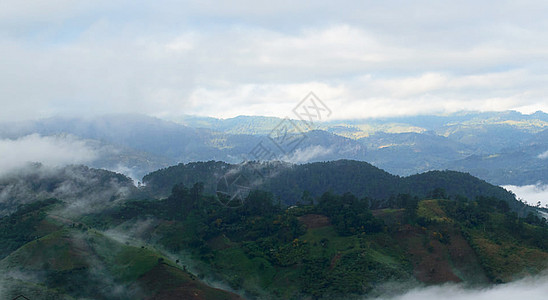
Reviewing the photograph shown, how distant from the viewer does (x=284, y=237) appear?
101 m

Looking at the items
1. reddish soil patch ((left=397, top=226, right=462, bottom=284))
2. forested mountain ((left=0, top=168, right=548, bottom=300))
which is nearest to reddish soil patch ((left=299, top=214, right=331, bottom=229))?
forested mountain ((left=0, top=168, right=548, bottom=300))

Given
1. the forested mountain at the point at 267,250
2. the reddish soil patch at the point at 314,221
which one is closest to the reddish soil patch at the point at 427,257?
the forested mountain at the point at 267,250

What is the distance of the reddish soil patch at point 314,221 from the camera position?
351ft

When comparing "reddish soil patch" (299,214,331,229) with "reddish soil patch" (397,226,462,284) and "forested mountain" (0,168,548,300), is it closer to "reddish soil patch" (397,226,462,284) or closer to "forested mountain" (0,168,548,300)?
"forested mountain" (0,168,548,300)

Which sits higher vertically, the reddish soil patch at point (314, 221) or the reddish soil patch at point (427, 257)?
the reddish soil patch at point (314, 221)

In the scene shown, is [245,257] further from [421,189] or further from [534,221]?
[421,189]

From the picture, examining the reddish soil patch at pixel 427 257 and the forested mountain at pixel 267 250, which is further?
the reddish soil patch at pixel 427 257

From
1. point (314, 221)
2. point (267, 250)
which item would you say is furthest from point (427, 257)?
point (267, 250)

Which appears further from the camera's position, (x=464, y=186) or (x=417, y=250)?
(x=464, y=186)

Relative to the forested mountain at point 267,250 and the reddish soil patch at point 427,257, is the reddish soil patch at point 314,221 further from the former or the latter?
the reddish soil patch at point 427,257

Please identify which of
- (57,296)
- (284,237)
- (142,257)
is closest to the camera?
(57,296)

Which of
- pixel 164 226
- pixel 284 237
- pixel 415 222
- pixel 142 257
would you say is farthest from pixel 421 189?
pixel 142 257

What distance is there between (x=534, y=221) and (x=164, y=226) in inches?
3944

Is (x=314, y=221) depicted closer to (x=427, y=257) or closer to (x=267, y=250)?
(x=267, y=250)
